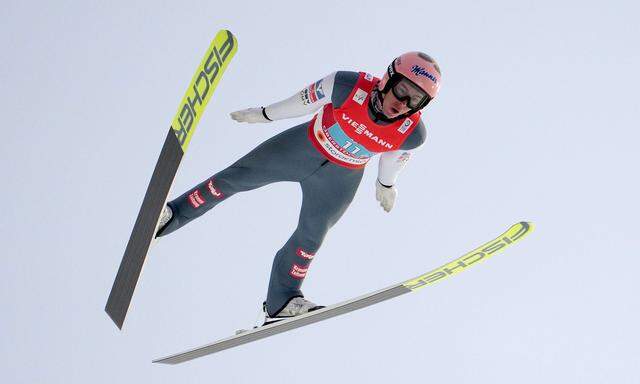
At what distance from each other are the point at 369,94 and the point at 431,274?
0.99 meters

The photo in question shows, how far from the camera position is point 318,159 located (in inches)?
181

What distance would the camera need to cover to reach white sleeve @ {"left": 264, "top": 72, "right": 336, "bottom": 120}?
4.46m

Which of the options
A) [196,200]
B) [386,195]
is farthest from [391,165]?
[196,200]

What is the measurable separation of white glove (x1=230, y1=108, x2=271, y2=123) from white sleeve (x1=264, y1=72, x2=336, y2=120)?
0.04m

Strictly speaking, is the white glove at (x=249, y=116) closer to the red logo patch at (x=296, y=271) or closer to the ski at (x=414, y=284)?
the red logo patch at (x=296, y=271)

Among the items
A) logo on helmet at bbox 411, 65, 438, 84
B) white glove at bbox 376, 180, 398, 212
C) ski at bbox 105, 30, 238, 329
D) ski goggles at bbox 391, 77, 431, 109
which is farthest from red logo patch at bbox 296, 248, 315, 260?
logo on helmet at bbox 411, 65, 438, 84

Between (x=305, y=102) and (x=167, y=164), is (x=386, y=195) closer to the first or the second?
(x=305, y=102)

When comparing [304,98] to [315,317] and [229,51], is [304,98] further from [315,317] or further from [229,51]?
[315,317]

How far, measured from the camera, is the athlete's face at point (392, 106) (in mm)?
4258

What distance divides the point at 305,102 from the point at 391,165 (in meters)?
0.60

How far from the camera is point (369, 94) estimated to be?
14.5 feet

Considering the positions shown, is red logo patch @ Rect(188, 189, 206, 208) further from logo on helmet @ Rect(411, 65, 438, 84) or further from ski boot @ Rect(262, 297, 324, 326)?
logo on helmet @ Rect(411, 65, 438, 84)

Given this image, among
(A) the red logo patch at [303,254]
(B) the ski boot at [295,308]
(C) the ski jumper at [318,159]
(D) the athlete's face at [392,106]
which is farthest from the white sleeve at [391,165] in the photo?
(B) the ski boot at [295,308]

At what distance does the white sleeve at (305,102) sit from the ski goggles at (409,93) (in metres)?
0.38
